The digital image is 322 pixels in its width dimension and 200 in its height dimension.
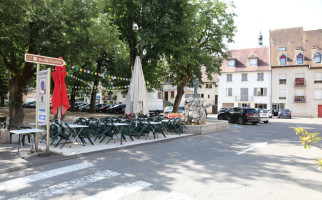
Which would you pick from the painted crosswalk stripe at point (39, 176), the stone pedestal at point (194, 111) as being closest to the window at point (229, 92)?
the stone pedestal at point (194, 111)

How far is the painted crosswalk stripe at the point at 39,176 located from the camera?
497cm

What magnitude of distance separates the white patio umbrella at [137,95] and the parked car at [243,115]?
11.8 m

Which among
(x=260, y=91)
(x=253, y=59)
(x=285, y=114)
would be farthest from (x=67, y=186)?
(x=253, y=59)

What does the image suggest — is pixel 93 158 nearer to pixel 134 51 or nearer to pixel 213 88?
pixel 134 51

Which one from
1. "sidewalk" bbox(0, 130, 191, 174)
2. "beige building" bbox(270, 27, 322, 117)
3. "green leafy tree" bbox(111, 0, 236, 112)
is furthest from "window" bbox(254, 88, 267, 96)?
"sidewalk" bbox(0, 130, 191, 174)

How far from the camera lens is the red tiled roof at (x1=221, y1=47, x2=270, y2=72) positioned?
4291 cm

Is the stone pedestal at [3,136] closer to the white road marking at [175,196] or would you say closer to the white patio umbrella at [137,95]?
the white patio umbrella at [137,95]

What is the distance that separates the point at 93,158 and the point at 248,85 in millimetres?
40698

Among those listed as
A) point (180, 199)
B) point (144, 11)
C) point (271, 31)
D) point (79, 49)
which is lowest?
point (180, 199)

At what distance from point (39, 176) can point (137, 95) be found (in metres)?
7.05

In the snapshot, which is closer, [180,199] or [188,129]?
[180,199]

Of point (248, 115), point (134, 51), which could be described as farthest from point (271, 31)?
point (134, 51)

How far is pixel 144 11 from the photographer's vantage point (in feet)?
49.8

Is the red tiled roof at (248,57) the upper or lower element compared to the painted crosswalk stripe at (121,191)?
upper
